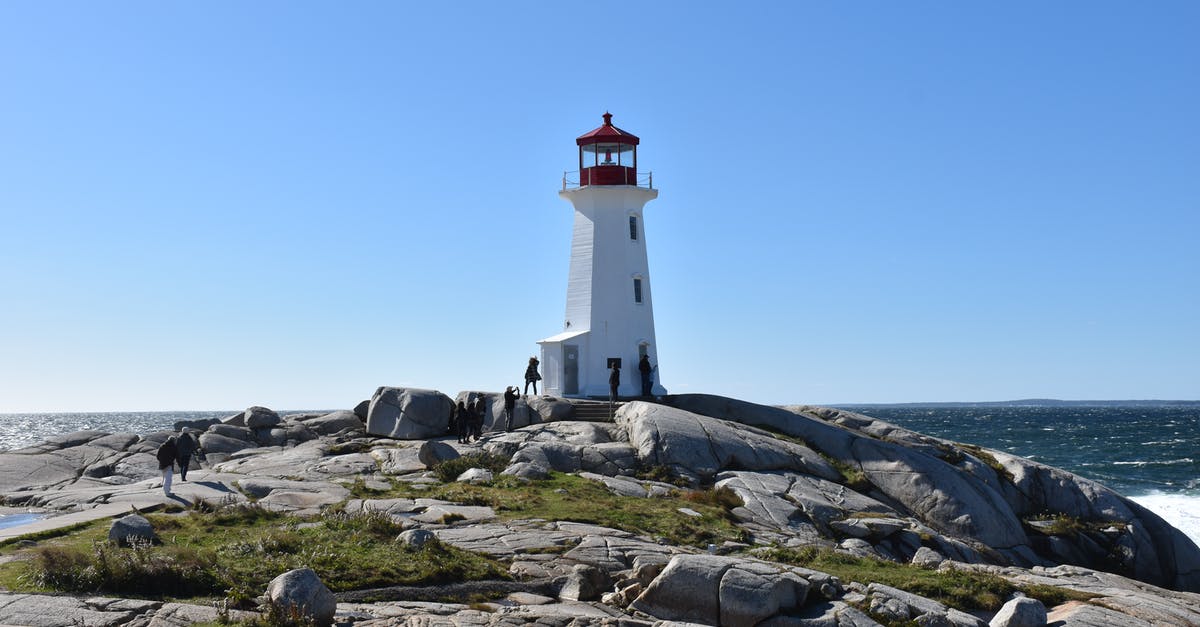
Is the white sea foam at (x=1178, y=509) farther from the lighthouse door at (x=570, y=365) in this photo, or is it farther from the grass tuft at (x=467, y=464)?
the grass tuft at (x=467, y=464)

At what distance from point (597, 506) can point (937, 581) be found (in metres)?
7.70

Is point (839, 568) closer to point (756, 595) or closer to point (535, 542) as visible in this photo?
point (756, 595)

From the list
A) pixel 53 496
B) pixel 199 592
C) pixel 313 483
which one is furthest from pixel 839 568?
pixel 53 496

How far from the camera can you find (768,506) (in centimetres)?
2602

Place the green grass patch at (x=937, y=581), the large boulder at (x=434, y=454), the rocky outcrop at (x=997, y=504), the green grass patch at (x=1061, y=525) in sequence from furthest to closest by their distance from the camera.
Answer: the green grass patch at (x=1061, y=525)
the rocky outcrop at (x=997, y=504)
the large boulder at (x=434, y=454)
the green grass patch at (x=937, y=581)

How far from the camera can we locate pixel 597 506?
76.1 feet

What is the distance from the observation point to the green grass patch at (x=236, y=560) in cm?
1495

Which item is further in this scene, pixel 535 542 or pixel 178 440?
pixel 178 440

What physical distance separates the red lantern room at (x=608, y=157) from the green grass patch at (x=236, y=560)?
24.7m

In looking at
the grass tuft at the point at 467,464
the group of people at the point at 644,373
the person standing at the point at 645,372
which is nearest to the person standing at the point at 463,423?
the grass tuft at the point at 467,464

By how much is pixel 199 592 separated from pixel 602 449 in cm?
1675

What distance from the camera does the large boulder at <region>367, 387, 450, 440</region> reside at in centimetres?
3666

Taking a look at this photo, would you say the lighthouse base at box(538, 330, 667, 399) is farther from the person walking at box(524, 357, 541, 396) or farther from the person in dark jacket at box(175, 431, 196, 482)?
the person in dark jacket at box(175, 431, 196, 482)

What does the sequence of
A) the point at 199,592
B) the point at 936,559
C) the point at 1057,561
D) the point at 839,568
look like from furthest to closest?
the point at 1057,561, the point at 936,559, the point at 839,568, the point at 199,592
